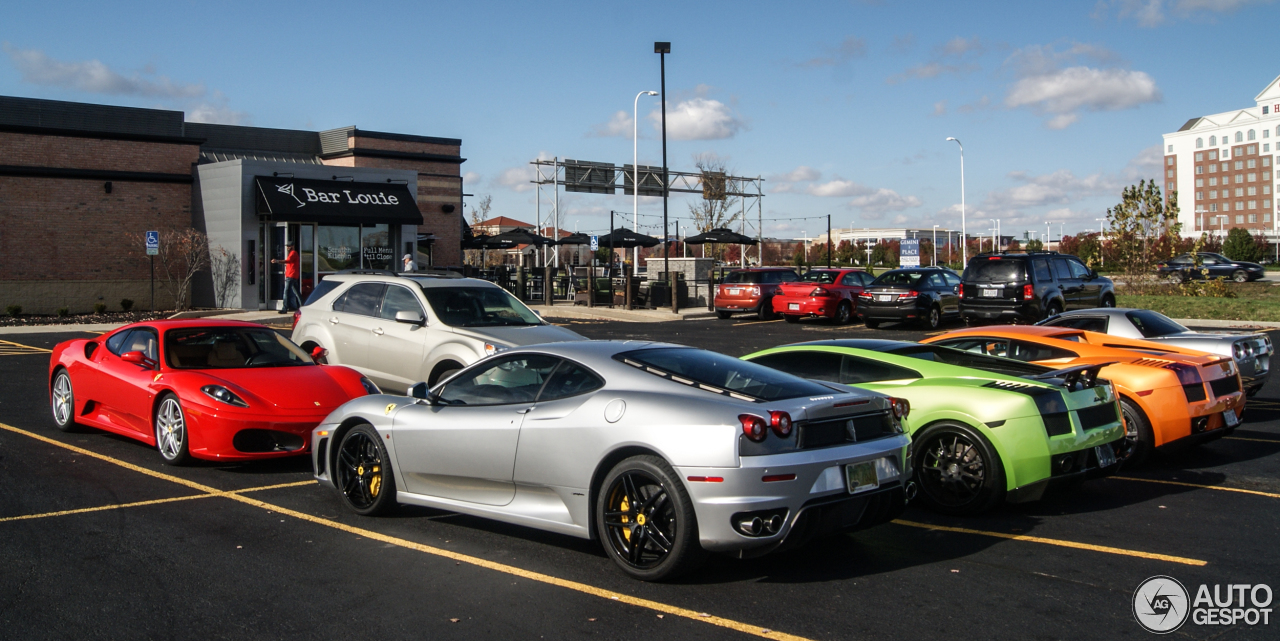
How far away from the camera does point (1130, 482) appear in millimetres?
8109

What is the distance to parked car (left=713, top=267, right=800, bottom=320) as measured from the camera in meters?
27.4

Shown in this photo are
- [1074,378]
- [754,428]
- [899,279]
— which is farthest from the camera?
[899,279]

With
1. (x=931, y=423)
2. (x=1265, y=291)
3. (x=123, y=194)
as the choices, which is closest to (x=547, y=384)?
(x=931, y=423)

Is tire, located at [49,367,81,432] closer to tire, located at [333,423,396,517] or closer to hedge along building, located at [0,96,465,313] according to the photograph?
tire, located at [333,423,396,517]

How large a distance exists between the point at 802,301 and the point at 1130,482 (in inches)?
714

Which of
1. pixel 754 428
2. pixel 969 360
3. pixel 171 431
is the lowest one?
pixel 171 431

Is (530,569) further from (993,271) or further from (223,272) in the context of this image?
(223,272)

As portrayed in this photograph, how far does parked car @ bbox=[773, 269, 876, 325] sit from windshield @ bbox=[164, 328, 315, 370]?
1820cm

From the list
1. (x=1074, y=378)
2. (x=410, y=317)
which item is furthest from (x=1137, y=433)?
(x=410, y=317)

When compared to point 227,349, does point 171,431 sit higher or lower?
lower

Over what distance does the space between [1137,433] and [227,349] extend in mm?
8574

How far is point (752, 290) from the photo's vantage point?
2752 cm

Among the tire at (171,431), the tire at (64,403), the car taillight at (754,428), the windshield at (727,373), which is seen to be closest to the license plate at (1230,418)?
the windshield at (727,373)

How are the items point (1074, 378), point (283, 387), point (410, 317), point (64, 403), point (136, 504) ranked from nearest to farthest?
point (1074, 378), point (136, 504), point (283, 387), point (64, 403), point (410, 317)
